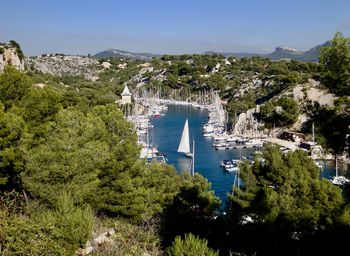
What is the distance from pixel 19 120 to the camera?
11.2 m

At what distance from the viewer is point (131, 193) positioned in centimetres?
1105

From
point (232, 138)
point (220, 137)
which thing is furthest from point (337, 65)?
point (220, 137)

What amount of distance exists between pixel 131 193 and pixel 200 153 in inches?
1166

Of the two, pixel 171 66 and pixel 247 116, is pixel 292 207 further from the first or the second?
pixel 171 66

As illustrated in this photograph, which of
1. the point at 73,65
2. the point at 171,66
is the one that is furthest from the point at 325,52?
the point at 73,65

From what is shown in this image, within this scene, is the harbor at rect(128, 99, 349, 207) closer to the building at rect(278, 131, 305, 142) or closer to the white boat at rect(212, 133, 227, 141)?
the white boat at rect(212, 133, 227, 141)

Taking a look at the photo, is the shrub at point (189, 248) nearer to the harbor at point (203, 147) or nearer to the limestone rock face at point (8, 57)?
the harbor at point (203, 147)

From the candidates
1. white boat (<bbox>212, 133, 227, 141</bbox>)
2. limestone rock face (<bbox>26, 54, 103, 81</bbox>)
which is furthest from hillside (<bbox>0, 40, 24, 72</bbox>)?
limestone rock face (<bbox>26, 54, 103, 81</bbox>)

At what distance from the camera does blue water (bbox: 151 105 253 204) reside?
102 feet

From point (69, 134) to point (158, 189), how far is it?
4378mm

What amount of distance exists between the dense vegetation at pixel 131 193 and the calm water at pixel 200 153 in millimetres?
12218

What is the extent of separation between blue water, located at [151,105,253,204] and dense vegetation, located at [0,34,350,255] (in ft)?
40.1

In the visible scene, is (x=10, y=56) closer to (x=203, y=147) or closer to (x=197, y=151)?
(x=197, y=151)

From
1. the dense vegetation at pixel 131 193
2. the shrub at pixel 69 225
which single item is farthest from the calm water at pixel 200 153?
the shrub at pixel 69 225
